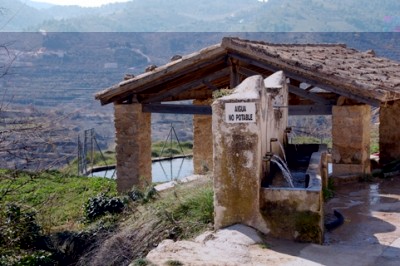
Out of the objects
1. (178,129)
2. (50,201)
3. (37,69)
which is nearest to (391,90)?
(50,201)

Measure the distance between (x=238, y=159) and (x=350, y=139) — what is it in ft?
20.0

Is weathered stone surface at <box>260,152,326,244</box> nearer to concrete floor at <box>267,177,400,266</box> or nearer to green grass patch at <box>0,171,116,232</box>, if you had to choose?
concrete floor at <box>267,177,400,266</box>

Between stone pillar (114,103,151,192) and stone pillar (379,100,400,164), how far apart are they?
216 inches

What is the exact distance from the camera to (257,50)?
13.1 m

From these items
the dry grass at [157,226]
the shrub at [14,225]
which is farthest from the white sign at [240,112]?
the shrub at [14,225]

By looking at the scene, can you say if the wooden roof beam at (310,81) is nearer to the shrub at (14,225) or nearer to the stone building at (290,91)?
the stone building at (290,91)

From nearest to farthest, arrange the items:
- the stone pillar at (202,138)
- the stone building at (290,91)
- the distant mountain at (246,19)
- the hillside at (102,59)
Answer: the stone building at (290,91)
the stone pillar at (202,138)
the hillside at (102,59)
the distant mountain at (246,19)

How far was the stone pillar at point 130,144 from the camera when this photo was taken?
47.7 feet

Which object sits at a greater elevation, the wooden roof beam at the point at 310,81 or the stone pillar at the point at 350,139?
the wooden roof beam at the point at 310,81

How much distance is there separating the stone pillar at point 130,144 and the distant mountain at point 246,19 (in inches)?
2397

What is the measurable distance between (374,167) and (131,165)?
553 cm

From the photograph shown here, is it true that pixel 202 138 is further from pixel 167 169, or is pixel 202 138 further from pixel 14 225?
pixel 14 225

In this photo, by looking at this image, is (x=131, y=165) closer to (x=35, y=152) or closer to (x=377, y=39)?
(x=35, y=152)

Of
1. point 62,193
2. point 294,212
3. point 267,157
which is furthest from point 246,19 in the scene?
point 294,212
